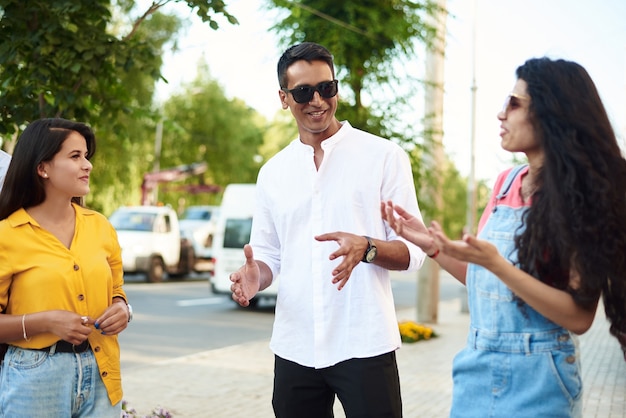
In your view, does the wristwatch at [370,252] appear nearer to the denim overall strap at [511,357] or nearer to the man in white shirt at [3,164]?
the denim overall strap at [511,357]

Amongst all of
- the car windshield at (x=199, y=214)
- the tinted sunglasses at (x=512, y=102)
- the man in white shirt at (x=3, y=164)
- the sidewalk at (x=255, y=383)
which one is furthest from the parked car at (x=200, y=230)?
the tinted sunglasses at (x=512, y=102)

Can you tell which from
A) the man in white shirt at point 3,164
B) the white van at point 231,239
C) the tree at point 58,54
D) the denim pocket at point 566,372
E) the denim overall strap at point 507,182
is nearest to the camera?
the denim pocket at point 566,372

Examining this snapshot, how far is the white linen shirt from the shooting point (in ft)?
9.75

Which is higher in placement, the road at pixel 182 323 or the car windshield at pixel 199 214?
the car windshield at pixel 199 214

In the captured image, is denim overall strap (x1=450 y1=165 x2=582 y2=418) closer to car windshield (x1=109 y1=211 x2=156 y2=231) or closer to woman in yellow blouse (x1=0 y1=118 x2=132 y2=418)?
woman in yellow blouse (x1=0 y1=118 x2=132 y2=418)

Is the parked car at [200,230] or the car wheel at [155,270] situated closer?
the car wheel at [155,270]

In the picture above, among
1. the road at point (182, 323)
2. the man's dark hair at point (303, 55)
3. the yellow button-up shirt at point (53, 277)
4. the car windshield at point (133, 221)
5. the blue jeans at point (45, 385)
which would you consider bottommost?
the road at point (182, 323)

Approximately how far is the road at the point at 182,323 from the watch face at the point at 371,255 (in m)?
7.05

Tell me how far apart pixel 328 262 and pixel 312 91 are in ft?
2.10

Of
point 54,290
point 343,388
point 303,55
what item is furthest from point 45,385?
point 303,55

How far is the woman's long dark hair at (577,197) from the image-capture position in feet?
6.64

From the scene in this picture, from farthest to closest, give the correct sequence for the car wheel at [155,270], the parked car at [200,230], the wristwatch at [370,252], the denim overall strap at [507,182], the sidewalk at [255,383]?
the parked car at [200,230] → the car wheel at [155,270] → the sidewalk at [255,383] → the wristwatch at [370,252] → the denim overall strap at [507,182]

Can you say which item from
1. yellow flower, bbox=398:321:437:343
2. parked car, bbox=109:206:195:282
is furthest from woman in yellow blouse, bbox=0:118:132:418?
parked car, bbox=109:206:195:282

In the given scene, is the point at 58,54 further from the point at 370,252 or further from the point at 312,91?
the point at 370,252
